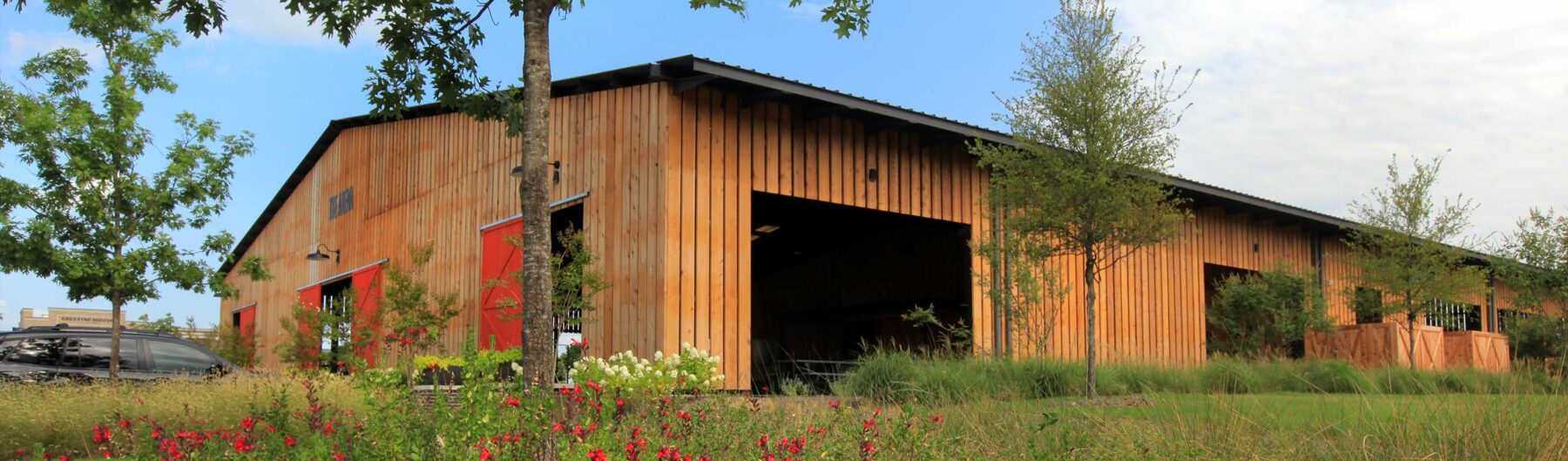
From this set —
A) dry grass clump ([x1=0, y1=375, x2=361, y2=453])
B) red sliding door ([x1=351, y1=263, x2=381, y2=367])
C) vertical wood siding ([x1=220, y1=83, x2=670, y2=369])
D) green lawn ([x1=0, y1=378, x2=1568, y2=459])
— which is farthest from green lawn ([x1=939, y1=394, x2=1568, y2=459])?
red sliding door ([x1=351, y1=263, x2=381, y2=367])

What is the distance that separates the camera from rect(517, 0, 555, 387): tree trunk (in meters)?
5.84

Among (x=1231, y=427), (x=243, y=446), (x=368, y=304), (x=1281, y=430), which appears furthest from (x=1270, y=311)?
(x=243, y=446)

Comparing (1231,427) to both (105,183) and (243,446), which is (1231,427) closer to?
(243,446)

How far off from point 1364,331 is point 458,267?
1408 centimetres

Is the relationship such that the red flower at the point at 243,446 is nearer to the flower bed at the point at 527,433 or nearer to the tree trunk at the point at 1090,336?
the flower bed at the point at 527,433

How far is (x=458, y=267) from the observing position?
1694 centimetres

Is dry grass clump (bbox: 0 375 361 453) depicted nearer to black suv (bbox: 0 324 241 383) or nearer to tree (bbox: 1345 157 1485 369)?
black suv (bbox: 0 324 241 383)

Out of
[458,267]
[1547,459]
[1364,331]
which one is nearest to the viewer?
[1547,459]

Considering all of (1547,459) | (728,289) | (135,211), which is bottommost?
(1547,459)

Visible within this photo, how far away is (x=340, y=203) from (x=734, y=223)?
1265 cm

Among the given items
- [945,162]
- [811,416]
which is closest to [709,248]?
[945,162]

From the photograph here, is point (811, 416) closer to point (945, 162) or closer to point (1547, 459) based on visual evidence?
point (1547, 459)

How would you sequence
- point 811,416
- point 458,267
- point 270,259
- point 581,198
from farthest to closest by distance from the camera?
point 270,259 → point 458,267 → point 581,198 → point 811,416

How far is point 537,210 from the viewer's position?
19.4ft
